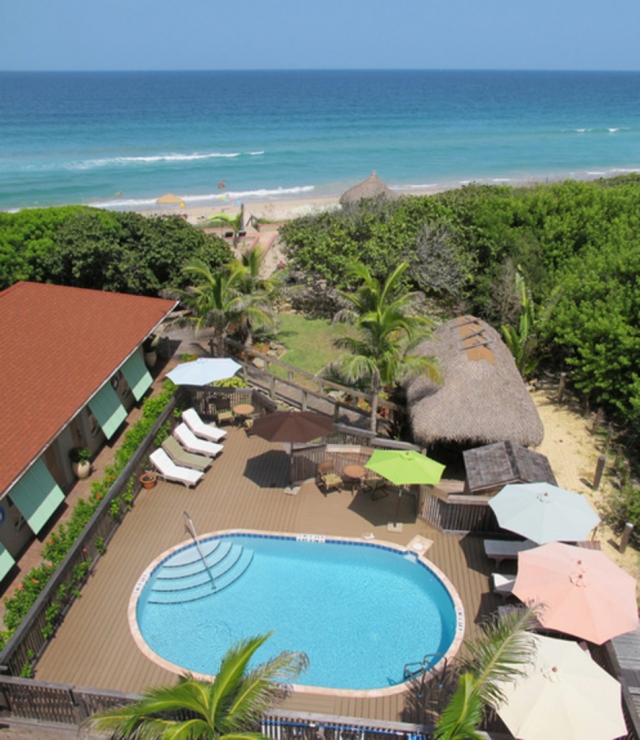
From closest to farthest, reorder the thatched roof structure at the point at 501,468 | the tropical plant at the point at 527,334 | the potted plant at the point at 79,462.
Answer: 1. the thatched roof structure at the point at 501,468
2. the potted plant at the point at 79,462
3. the tropical plant at the point at 527,334

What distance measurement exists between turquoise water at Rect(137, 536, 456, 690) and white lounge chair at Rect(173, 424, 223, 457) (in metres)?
3.03

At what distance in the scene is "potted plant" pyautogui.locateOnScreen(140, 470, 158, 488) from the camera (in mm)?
14562

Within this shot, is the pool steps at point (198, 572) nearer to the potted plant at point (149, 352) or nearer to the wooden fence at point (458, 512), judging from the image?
the wooden fence at point (458, 512)

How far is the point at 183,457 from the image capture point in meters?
15.3

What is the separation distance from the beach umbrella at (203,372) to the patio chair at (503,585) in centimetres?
897

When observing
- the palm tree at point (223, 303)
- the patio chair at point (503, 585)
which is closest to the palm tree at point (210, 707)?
the patio chair at point (503, 585)

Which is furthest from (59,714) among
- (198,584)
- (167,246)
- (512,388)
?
(167,246)

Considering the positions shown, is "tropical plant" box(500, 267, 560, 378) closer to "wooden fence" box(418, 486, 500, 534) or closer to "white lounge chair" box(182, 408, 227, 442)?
"wooden fence" box(418, 486, 500, 534)

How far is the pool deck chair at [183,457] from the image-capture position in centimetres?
1509

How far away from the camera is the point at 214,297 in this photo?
18.6 metres

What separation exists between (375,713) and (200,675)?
2.93 metres

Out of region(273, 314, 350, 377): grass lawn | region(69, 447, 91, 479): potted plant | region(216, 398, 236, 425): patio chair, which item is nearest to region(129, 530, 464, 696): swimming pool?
region(69, 447, 91, 479): potted plant

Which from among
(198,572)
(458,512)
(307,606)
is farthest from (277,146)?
(307,606)

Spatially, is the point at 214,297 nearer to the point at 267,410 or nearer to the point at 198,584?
the point at 267,410
